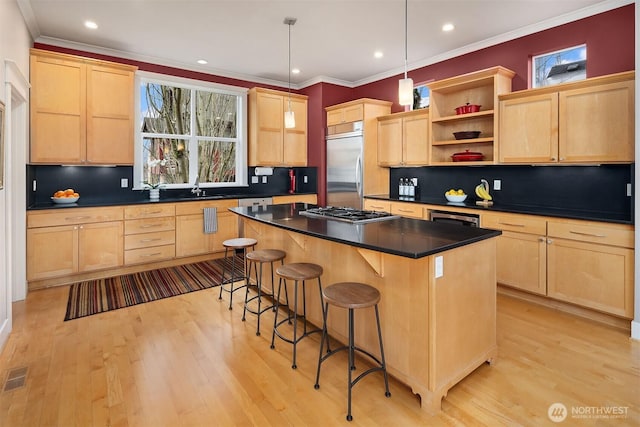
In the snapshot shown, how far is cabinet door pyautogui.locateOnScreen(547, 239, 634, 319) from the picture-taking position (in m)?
2.95

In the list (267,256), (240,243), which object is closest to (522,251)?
(267,256)

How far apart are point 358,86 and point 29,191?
5.04 metres

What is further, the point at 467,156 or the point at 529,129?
the point at 467,156

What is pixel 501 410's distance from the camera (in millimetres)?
2010

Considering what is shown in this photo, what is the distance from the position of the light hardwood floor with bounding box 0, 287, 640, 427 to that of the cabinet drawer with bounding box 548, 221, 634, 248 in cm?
73

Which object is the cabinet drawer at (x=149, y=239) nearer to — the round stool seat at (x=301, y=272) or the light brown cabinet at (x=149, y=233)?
the light brown cabinet at (x=149, y=233)

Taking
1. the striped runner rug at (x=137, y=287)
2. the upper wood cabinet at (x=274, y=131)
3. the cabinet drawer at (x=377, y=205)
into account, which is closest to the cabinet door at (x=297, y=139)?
the upper wood cabinet at (x=274, y=131)

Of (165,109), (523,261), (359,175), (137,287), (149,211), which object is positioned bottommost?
(137,287)

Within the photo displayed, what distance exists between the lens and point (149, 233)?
4797 millimetres

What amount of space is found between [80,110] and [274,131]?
2768 mm

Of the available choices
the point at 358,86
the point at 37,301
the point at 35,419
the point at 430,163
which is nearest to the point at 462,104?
the point at 430,163

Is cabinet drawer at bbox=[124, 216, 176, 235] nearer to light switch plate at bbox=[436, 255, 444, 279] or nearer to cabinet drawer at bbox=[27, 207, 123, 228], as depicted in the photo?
cabinet drawer at bbox=[27, 207, 123, 228]

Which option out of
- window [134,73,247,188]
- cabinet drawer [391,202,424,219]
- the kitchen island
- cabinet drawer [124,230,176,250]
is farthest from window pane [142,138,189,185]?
the kitchen island

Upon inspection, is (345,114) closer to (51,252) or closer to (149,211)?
(149,211)
